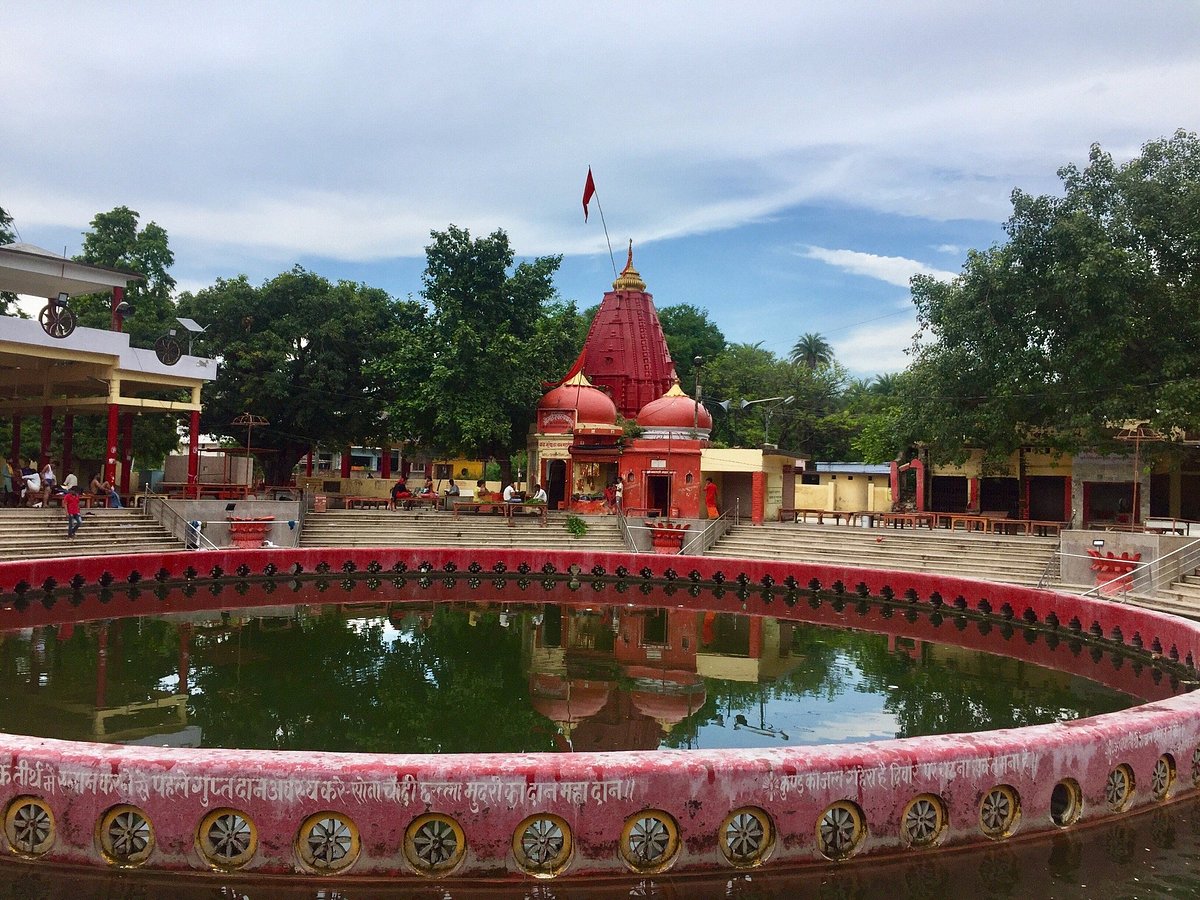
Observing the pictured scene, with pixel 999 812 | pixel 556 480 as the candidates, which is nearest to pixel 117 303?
pixel 556 480

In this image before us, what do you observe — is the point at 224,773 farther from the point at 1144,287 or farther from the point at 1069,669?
the point at 1144,287

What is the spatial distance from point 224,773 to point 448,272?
31609mm

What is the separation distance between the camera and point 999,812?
7887 millimetres

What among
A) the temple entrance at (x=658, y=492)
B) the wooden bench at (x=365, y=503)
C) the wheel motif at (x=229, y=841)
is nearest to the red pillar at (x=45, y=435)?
the wooden bench at (x=365, y=503)

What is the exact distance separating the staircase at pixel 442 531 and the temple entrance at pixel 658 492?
3.13m

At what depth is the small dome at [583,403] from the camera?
36.2 metres

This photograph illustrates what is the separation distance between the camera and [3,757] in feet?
22.8

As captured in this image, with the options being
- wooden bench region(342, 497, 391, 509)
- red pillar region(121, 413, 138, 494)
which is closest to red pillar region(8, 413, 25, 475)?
red pillar region(121, 413, 138, 494)

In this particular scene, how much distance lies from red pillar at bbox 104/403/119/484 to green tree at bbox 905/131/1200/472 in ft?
86.9

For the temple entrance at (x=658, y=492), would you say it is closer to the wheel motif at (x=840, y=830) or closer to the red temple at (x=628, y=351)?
the red temple at (x=628, y=351)

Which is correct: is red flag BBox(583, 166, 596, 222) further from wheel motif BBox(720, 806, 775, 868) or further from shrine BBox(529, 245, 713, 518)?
wheel motif BBox(720, 806, 775, 868)

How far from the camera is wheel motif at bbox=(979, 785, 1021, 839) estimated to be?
781 centimetres

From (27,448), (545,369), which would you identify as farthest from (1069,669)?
(27,448)

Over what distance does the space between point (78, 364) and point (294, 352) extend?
10.1 m
